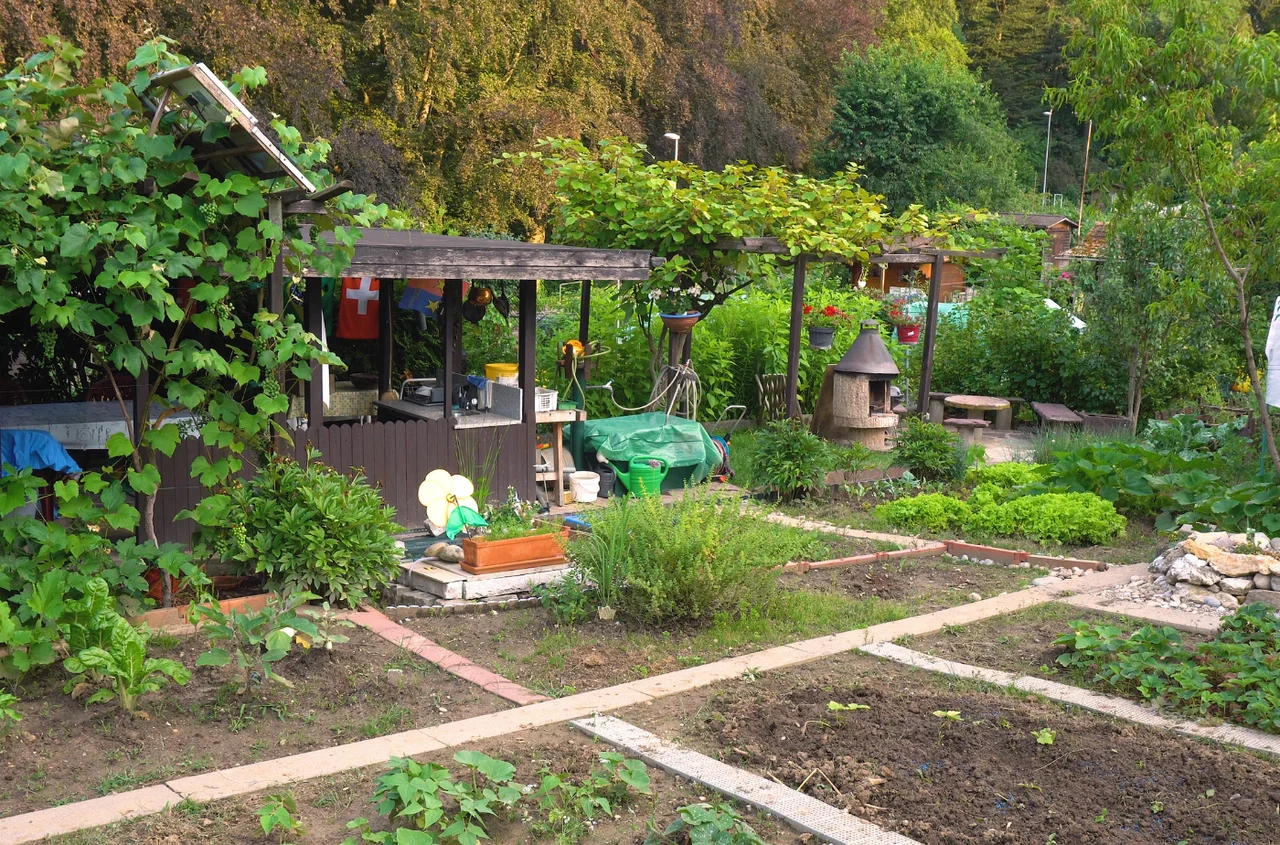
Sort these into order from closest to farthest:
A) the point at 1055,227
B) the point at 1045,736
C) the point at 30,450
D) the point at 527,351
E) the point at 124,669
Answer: the point at 1045,736, the point at 124,669, the point at 30,450, the point at 527,351, the point at 1055,227

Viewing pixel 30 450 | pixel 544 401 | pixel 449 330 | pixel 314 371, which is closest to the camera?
pixel 30 450

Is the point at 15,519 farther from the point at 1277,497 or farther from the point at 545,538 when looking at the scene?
the point at 1277,497

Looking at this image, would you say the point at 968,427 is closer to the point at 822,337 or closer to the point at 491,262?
the point at 822,337

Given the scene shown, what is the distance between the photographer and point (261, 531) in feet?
21.0

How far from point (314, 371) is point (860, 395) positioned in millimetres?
6270

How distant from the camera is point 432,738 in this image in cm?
463

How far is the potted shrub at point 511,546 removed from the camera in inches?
270

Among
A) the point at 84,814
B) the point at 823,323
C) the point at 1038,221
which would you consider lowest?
the point at 84,814

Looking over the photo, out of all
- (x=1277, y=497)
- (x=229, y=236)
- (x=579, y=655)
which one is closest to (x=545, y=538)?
(x=579, y=655)

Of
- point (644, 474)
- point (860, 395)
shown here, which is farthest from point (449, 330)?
point (860, 395)

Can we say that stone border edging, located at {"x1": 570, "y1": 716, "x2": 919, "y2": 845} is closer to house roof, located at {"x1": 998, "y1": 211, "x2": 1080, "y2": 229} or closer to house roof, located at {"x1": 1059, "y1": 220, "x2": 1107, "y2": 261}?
house roof, located at {"x1": 1059, "y1": 220, "x2": 1107, "y2": 261}

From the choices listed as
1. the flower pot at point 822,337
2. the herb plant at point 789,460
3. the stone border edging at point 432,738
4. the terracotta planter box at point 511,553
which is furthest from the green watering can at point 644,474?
the flower pot at point 822,337

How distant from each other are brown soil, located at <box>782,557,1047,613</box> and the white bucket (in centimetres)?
246

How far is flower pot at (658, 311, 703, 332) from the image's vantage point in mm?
10695
